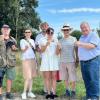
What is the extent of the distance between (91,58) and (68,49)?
916 mm

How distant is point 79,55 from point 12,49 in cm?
164

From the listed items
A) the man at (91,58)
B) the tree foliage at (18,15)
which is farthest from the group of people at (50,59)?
the tree foliage at (18,15)

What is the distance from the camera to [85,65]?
10.4 m

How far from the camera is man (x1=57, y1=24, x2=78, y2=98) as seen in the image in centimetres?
1109

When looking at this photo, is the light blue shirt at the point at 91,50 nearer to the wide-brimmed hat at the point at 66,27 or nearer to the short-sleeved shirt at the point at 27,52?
the wide-brimmed hat at the point at 66,27

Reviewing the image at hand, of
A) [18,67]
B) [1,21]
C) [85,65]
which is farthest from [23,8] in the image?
[85,65]

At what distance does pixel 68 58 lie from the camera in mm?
11141

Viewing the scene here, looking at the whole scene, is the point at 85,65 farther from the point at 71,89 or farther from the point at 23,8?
the point at 23,8

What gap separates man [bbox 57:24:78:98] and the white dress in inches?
5.9

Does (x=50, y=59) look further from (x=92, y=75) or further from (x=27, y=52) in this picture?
(x=92, y=75)

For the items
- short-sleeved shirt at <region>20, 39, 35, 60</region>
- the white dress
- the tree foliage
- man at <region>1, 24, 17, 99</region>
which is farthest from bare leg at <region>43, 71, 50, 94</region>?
the tree foliage

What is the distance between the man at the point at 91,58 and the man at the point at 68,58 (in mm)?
634

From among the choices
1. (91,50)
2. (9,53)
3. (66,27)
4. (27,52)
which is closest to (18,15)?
(27,52)

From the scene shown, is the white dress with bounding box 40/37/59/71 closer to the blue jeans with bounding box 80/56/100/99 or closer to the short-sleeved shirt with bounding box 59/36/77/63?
the short-sleeved shirt with bounding box 59/36/77/63
